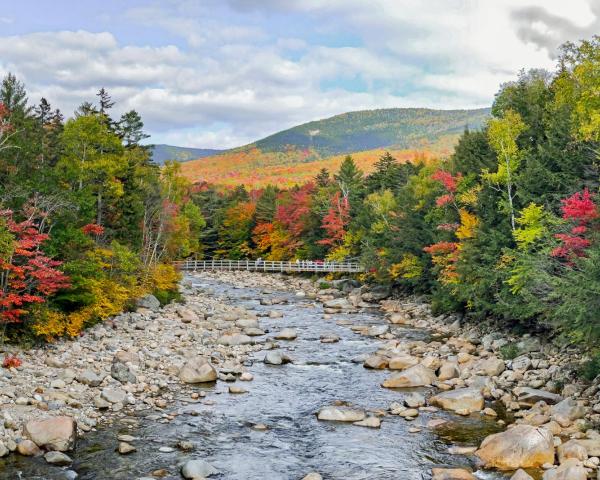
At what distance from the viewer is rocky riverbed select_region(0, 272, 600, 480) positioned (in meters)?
14.1

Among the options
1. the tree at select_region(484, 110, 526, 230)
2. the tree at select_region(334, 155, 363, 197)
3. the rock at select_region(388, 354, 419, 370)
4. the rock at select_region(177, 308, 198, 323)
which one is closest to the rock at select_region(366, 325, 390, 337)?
the rock at select_region(388, 354, 419, 370)

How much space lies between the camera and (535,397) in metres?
18.8

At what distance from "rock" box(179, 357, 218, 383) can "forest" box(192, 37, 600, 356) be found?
1222 cm

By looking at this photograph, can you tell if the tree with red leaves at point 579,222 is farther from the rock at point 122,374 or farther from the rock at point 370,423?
the rock at point 122,374

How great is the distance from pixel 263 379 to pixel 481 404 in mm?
8154

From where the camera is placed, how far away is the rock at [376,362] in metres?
24.1

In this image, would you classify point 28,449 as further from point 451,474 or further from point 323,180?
point 323,180

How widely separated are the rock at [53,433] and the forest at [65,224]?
635cm


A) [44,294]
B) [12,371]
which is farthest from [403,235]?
[12,371]

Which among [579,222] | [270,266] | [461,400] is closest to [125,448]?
[461,400]

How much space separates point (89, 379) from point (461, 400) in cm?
1214

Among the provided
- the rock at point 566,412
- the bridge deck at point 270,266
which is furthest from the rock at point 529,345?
the bridge deck at point 270,266

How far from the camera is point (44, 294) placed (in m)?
22.1

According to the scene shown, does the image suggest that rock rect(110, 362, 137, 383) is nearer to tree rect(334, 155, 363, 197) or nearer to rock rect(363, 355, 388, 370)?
rock rect(363, 355, 388, 370)
